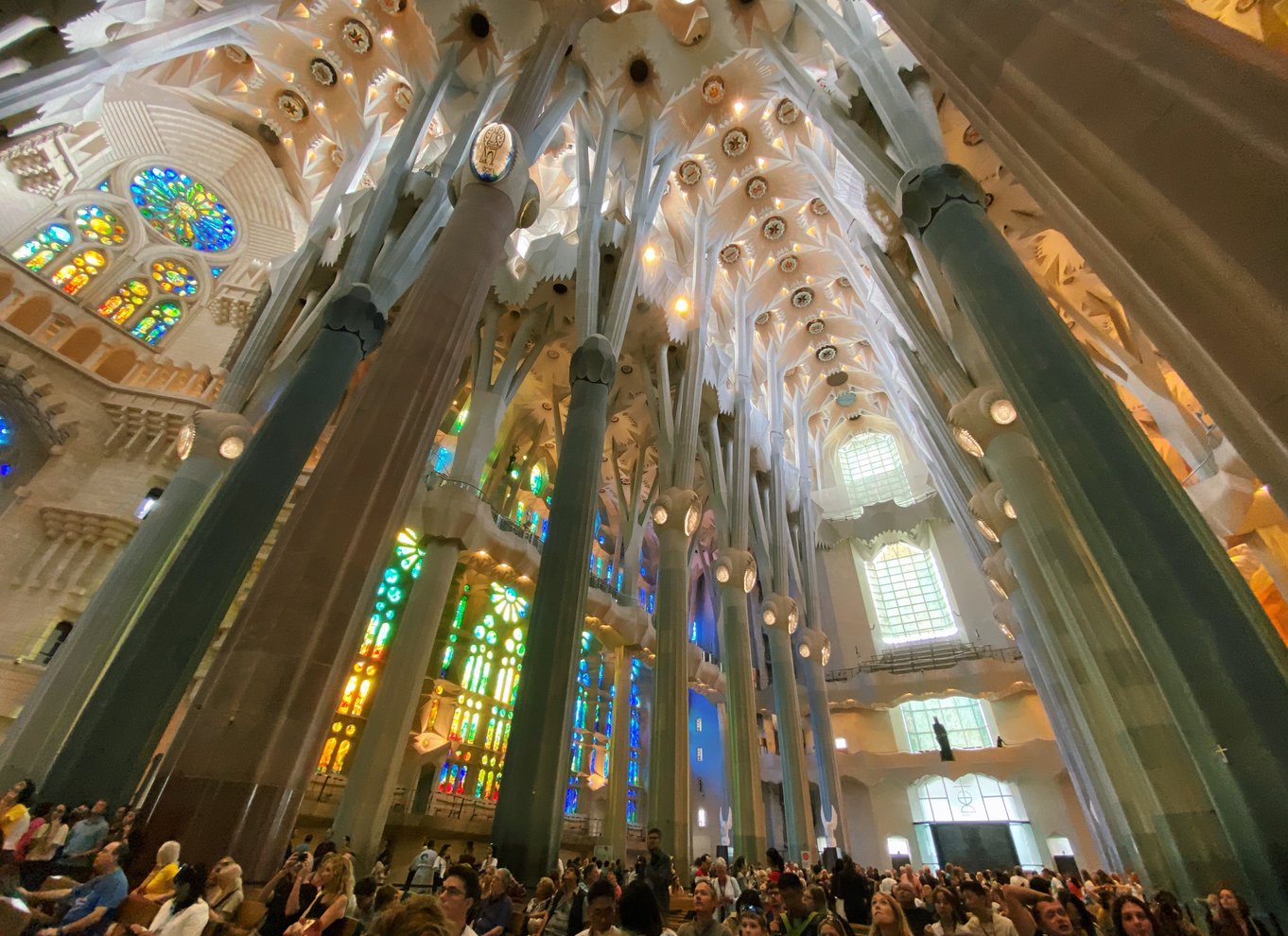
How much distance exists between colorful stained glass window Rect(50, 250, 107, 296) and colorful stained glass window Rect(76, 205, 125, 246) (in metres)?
0.49

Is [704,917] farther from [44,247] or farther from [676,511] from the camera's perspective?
[44,247]

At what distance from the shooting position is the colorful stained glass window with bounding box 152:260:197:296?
57.5ft

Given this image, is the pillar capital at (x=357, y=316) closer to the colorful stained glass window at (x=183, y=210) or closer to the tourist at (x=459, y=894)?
the tourist at (x=459, y=894)

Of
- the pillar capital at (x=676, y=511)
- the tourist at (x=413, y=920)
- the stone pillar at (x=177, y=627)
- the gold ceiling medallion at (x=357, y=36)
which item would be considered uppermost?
the gold ceiling medallion at (x=357, y=36)

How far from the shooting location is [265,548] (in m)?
14.5

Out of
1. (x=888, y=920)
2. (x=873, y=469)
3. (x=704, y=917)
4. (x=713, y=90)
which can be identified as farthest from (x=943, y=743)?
(x=713, y=90)

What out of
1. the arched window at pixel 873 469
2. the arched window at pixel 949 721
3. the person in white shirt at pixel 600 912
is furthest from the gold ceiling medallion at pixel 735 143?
the arched window at pixel 949 721

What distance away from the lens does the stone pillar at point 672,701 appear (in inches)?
379

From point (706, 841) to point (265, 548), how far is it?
15930 mm

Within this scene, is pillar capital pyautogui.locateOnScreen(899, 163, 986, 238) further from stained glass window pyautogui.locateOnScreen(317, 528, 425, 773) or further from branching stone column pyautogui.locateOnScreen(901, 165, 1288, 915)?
stained glass window pyautogui.locateOnScreen(317, 528, 425, 773)

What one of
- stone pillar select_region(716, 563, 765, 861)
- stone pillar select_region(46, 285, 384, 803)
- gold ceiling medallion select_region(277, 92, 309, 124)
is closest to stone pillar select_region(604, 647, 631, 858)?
stone pillar select_region(716, 563, 765, 861)

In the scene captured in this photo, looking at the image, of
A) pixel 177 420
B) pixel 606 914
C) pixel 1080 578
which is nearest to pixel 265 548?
pixel 177 420

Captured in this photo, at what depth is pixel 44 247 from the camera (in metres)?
15.0

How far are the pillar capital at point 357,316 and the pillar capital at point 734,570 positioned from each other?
8965 millimetres
